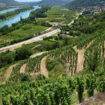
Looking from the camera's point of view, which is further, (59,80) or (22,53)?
(22,53)

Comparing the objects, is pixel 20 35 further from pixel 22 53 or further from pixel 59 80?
pixel 59 80

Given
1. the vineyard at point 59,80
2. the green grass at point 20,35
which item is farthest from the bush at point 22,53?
the green grass at point 20,35

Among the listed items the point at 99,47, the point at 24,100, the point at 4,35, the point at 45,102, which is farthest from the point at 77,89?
the point at 4,35

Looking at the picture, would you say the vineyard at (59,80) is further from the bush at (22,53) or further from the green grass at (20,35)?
the green grass at (20,35)

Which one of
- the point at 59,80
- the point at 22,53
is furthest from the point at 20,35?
the point at 59,80

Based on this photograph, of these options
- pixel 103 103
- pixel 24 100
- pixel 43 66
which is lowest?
pixel 43 66

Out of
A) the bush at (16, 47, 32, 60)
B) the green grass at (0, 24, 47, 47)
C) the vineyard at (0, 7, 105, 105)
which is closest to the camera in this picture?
the vineyard at (0, 7, 105, 105)

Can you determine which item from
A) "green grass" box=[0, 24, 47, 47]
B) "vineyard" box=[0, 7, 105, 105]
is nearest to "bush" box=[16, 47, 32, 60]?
"vineyard" box=[0, 7, 105, 105]

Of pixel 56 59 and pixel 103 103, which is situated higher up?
pixel 103 103

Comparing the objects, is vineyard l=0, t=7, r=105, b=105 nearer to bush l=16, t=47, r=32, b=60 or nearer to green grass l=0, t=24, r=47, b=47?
bush l=16, t=47, r=32, b=60

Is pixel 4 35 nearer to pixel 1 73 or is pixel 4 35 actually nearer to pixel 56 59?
pixel 1 73

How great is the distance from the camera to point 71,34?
7500cm

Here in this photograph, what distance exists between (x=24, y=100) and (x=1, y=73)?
2246cm

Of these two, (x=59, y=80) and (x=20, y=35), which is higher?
(x=59, y=80)
